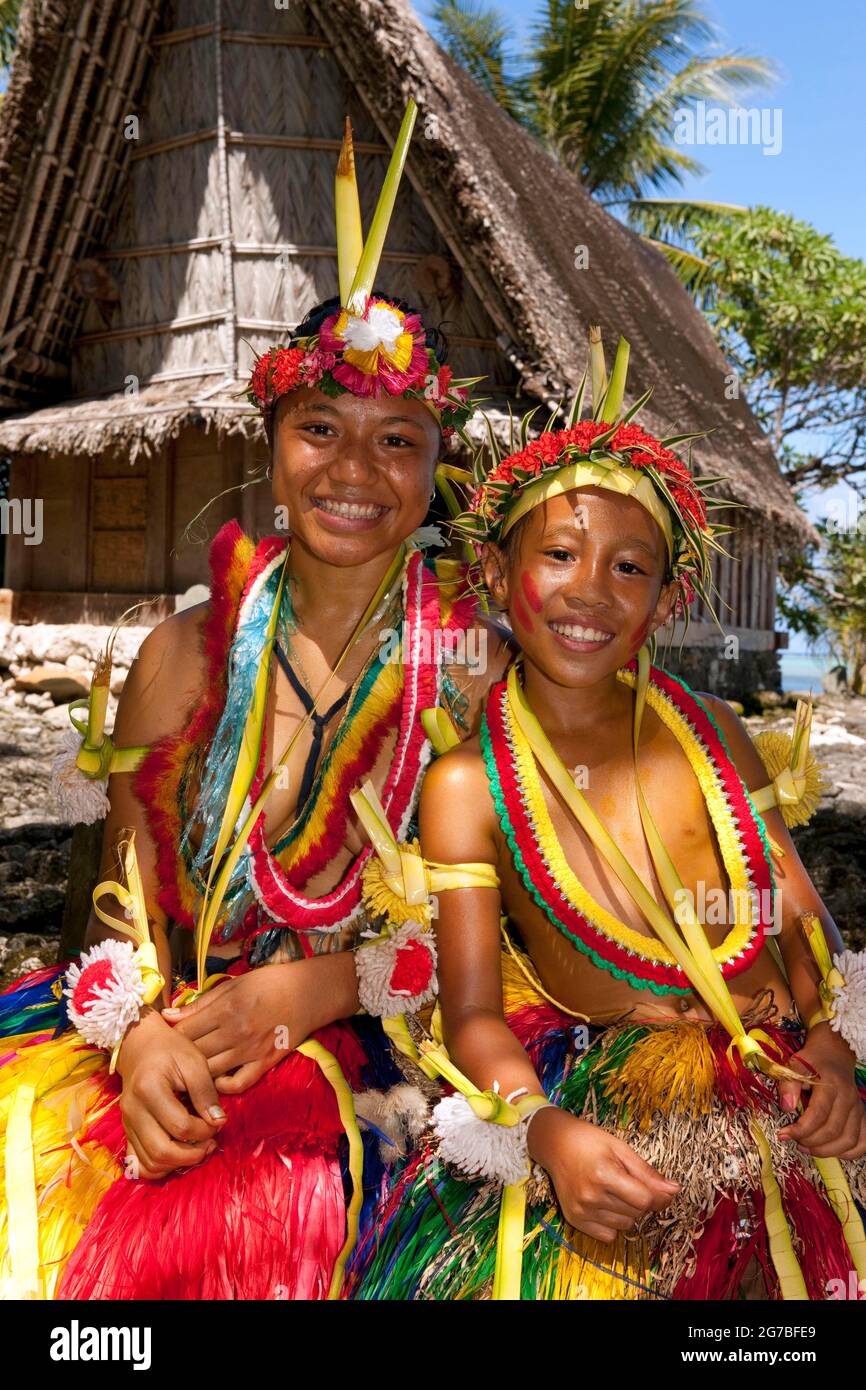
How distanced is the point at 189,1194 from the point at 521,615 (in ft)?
3.70

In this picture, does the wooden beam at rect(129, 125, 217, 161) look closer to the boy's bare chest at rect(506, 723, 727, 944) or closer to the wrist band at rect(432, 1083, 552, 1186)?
the boy's bare chest at rect(506, 723, 727, 944)

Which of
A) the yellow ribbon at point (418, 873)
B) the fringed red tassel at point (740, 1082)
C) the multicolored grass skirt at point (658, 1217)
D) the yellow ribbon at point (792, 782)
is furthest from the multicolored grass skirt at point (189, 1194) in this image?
the yellow ribbon at point (792, 782)

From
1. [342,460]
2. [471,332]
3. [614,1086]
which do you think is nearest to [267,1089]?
[614,1086]

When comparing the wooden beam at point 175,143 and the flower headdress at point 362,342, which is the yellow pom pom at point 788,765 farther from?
the wooden beam at point 175,143

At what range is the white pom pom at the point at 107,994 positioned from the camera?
194 cm

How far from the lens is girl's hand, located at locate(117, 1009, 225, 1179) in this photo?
1804 millimetres

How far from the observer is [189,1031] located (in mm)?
1962

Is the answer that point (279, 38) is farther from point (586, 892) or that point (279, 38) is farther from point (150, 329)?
point (586, 892)

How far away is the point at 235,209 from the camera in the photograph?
845 centimetres

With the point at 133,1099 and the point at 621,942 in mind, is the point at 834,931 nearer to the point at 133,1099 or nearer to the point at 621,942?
the point at 621,942

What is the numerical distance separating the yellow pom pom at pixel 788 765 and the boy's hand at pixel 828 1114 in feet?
1.58

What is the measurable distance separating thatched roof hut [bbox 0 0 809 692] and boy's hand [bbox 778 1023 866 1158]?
6.31 m

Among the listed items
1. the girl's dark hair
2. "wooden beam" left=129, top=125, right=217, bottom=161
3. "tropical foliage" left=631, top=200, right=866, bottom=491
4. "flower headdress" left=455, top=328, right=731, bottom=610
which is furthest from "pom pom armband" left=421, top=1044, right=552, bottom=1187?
"tropical foliage" left=631, top=200, right=866, bottom=491
